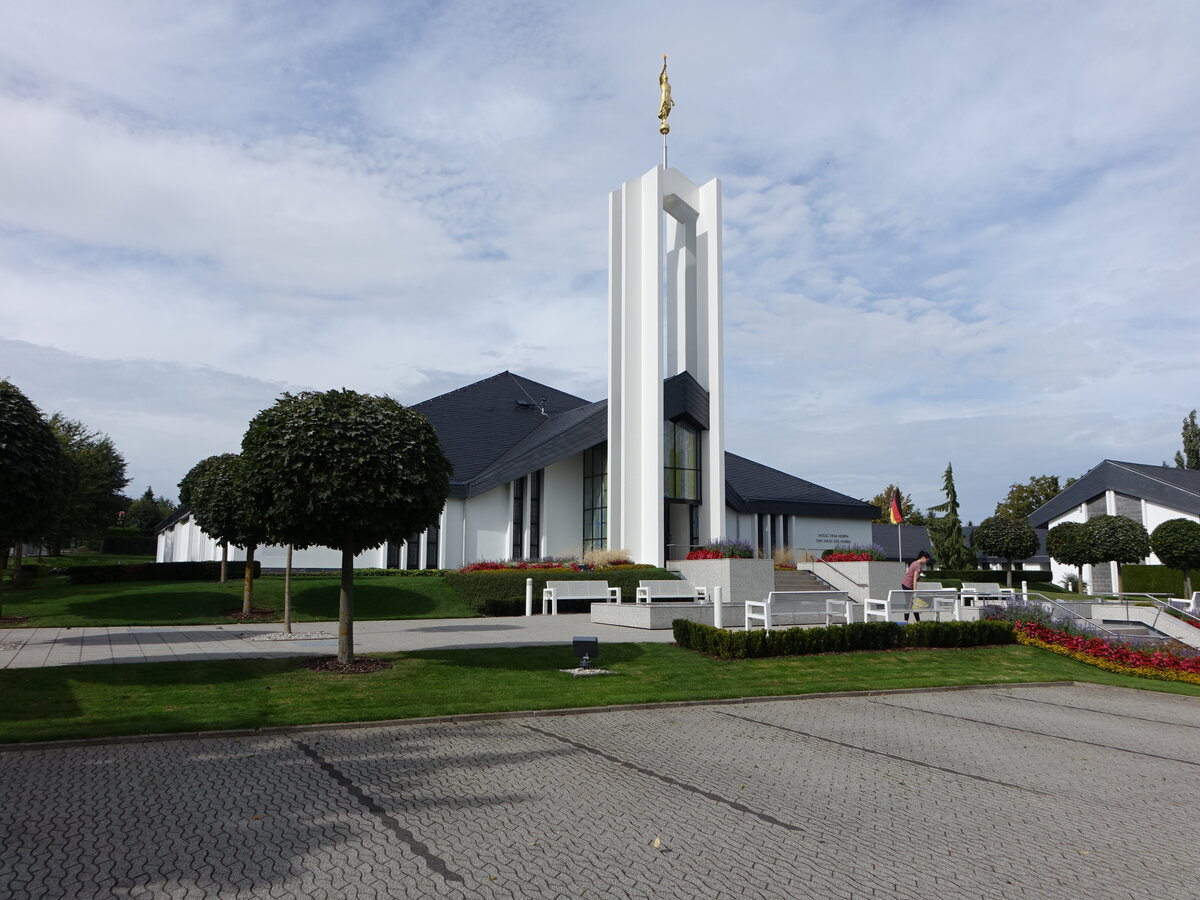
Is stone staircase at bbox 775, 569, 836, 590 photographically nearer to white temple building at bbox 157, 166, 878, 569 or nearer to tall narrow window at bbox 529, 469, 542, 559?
white temple building at bbox 157, 166, 878, 569

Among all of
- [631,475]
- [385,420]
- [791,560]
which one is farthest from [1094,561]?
[385,420]

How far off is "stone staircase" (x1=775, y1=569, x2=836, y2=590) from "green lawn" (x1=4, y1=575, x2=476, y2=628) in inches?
A: 396

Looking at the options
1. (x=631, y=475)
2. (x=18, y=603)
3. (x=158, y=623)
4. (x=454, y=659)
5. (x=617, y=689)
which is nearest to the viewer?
(x=617, y=689)

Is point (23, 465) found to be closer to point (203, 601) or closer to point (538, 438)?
point (203, 601)

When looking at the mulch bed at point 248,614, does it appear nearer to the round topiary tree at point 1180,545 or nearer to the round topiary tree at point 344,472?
the round topiary tree at point 344,472

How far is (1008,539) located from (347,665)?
1317 inches

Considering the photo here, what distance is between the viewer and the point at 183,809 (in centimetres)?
532

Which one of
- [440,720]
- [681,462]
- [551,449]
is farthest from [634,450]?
[440,720]

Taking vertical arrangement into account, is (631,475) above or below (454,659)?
above

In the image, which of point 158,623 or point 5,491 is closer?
point 5,491

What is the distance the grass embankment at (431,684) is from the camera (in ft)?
26.2

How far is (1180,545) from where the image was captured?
30.3 m

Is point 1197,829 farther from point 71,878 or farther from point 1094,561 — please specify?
point 1094,561

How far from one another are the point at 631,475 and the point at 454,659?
640 inches
